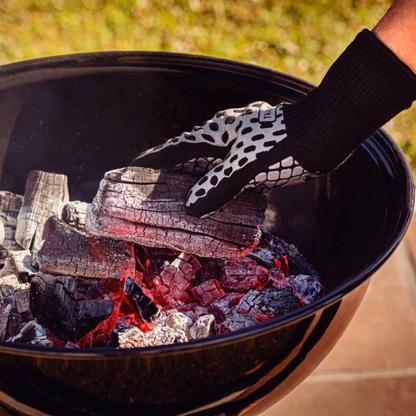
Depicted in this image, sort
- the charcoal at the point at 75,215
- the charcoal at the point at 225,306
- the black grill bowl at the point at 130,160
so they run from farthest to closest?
the charcoal at the point at 75,215
the charcoal at the point at 225,306
the black grill bowl at the point at 130,160

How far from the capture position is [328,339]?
1.32 metres

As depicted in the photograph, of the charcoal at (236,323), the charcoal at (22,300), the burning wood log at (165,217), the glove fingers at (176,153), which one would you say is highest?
the glove fingers at (176,153)

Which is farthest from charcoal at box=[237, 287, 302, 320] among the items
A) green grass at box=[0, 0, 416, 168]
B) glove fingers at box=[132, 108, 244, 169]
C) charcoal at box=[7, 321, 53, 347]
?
green grass at box=[0, 0, 416, 168]

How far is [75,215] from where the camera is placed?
188 cm

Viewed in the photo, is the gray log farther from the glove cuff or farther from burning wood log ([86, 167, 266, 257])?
the glove cuff

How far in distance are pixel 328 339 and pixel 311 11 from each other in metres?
3.26

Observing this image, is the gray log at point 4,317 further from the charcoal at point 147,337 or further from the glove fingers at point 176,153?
the glove fingers at point 176,153

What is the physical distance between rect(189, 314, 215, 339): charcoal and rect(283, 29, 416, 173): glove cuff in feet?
1.66

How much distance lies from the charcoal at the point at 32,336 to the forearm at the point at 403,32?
1.11 metres

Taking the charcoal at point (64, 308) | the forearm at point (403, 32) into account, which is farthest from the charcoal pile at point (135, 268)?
the forearm at point (403, 32)

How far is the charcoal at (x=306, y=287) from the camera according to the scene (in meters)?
1.72

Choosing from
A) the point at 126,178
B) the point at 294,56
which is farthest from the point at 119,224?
the point at 294,56

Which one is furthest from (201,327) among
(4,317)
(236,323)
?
(4,317)

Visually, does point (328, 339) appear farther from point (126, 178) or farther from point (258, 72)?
point (258, 72)
